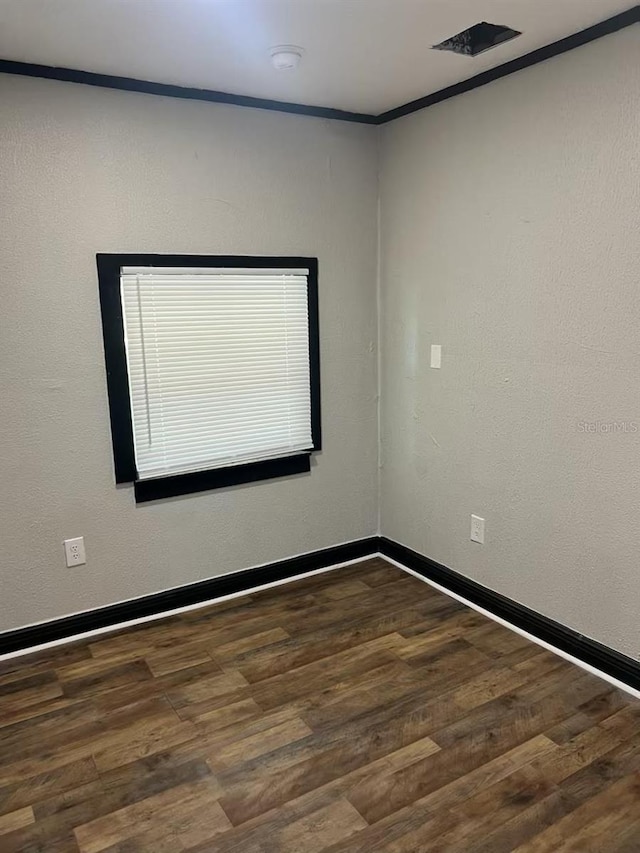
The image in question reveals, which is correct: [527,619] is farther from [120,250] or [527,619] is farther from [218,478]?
[120,250]

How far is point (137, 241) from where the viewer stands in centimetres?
270

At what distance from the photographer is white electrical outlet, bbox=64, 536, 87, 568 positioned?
2729 mm

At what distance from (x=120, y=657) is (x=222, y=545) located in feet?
2.25

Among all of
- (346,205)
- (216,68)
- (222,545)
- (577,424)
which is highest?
(216,68)

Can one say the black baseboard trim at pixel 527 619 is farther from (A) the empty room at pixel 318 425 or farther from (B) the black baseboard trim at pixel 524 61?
(B) the black baseboard trim at pixel 524 61

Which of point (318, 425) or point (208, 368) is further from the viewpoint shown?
point (318, 425)

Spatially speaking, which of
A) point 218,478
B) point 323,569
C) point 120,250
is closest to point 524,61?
point 120,250

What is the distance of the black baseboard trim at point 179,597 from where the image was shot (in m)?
2.71

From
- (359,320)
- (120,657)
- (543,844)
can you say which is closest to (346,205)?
(359,320)

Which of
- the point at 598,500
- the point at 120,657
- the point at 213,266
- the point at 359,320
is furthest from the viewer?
the point at 359,320

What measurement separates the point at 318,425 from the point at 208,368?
675mm

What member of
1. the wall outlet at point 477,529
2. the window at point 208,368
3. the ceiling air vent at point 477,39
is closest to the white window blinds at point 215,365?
the window at point 208,368

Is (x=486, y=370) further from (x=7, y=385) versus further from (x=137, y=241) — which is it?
(x=7, y=385)

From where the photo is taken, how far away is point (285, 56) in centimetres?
230
